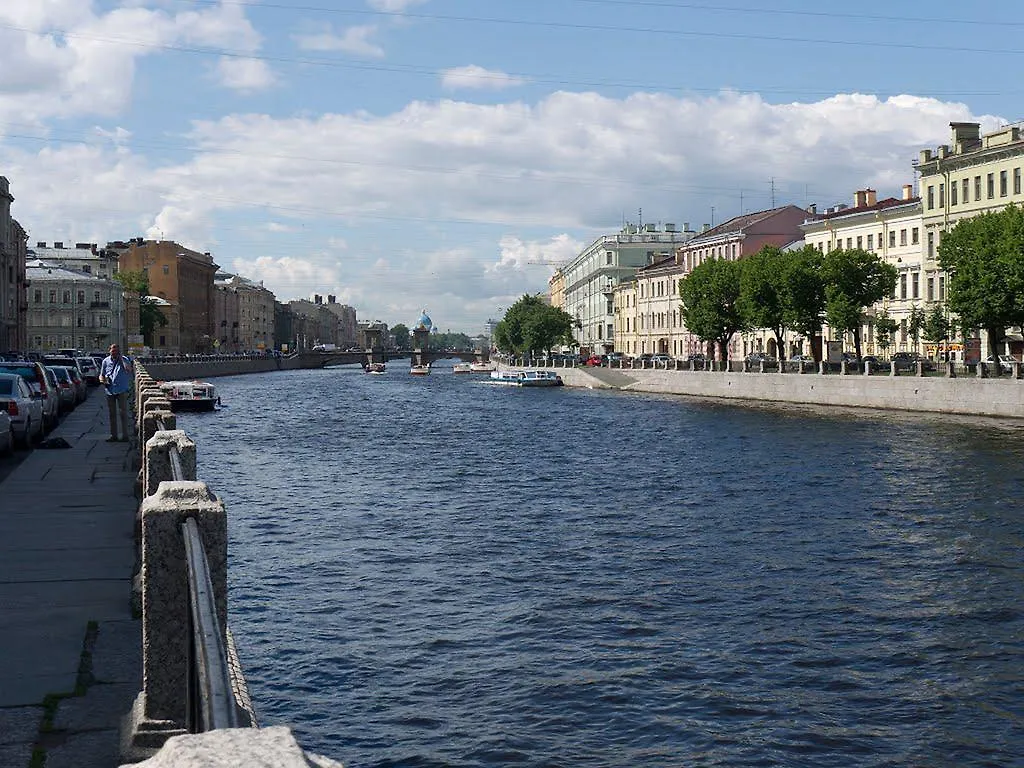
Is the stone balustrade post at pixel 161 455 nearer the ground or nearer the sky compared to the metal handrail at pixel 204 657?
nearer the sky

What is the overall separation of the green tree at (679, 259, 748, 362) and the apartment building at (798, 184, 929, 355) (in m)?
6.98

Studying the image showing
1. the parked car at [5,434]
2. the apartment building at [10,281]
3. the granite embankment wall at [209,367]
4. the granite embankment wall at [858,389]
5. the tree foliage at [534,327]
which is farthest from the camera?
the tree foliage at [534,327]

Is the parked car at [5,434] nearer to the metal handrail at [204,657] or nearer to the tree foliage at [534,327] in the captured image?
the metal handrail at [204,657]

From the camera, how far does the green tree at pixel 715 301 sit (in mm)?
96250

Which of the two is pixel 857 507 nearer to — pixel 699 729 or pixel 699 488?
pixel 699 488

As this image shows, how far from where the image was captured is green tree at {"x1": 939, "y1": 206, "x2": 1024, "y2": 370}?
59.2 metres

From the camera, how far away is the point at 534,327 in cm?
16400

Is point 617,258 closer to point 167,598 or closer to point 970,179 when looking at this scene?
point 970,179

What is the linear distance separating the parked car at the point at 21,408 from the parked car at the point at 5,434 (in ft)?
1.18

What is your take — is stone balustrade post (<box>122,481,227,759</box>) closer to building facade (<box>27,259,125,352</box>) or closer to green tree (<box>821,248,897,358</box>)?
green tree (<box>821,248,897,358</box>)

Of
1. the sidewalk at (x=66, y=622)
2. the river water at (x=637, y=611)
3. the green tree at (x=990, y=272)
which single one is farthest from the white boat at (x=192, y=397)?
the sidewalk at (x=66, y=622)

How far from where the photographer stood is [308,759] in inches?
130

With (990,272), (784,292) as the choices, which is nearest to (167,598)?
(990,272)

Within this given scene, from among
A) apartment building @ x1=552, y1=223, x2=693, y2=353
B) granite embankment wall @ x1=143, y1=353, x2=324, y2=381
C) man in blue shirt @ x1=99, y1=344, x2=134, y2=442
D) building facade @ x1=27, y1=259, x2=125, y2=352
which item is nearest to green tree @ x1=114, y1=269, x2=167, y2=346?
granite embankment wall @ x1=143, y1=353, x2=324, y2=381
